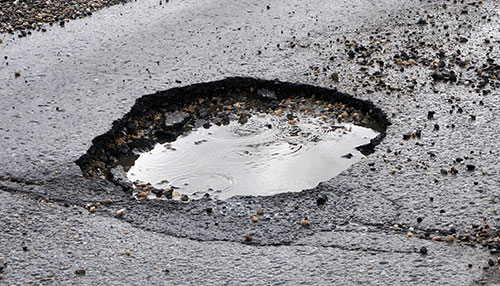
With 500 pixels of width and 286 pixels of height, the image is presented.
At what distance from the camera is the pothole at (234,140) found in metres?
4.64

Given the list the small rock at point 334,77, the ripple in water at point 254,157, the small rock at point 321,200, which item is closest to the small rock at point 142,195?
the ripple in water at point 254,157

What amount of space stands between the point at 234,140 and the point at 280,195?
0.95 metres

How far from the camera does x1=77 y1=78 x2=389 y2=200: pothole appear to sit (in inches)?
183

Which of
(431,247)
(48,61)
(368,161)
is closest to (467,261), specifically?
(431,247)

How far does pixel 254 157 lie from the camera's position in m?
4.95

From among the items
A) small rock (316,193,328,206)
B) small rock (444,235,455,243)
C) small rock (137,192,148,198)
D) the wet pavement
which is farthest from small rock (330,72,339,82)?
small rock (444,235,455,243)

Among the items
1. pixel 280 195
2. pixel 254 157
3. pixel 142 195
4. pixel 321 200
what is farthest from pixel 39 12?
pixel 321 200

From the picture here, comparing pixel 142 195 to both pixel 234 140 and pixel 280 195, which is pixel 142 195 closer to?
pixel 280 195

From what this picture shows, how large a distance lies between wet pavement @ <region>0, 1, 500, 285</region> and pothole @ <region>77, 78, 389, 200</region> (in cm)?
14

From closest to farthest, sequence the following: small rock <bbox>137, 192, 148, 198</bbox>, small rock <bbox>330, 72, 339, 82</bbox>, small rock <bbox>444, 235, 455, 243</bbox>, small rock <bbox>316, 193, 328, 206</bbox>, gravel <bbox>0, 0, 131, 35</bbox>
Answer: small rock <bbox>444, 235, 455, 243</bbox>, small rock <bbox>316, 193, 328, 206</bbox>, small rock <bbox>137, 192, 148, 198</bbox>, small rock <bbox>330, 72, 339, 82</bbox>, gravel <bbox>0, 0, 131, 35</bbox>

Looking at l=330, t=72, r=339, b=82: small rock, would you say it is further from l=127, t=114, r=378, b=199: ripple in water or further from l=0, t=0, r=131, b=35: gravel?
l=0, t=0, r=131, b=35: gravel

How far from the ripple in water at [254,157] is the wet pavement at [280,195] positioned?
9.5 inches

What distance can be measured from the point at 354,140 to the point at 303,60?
4.23 feet

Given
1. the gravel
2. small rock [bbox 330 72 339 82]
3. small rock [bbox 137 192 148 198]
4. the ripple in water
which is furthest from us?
the gravel
